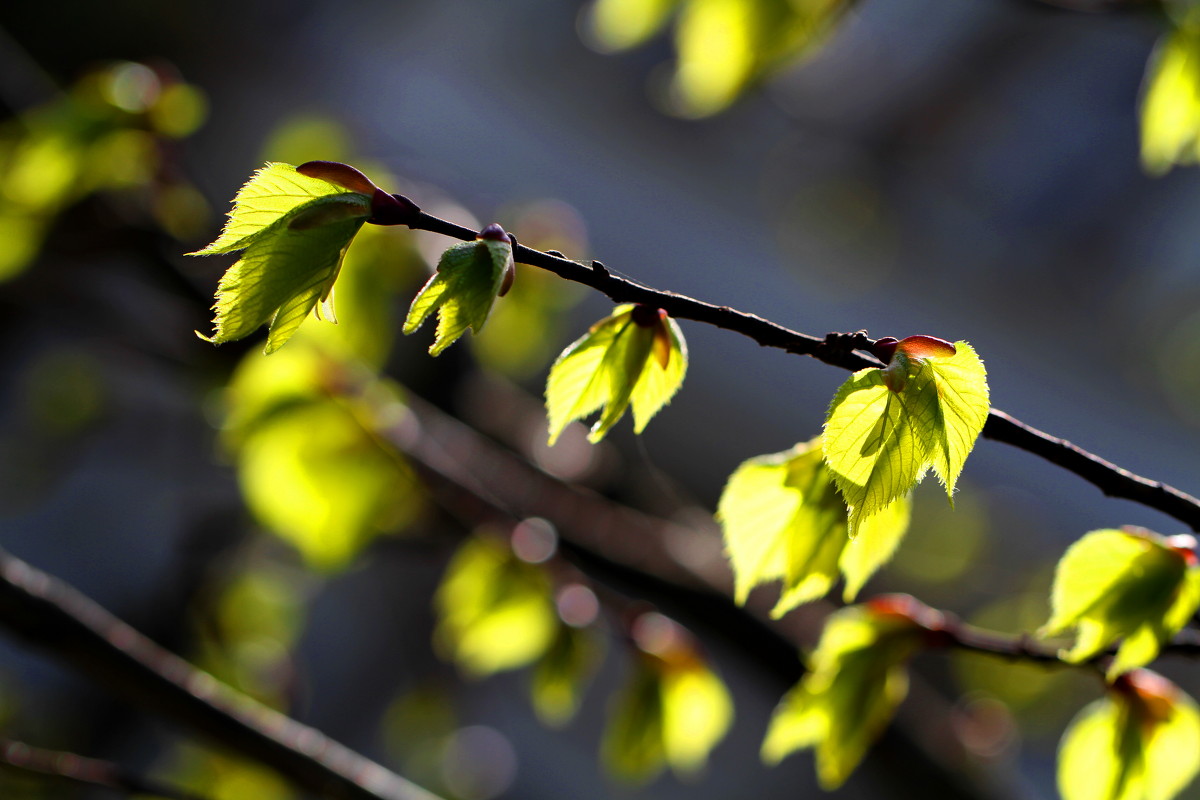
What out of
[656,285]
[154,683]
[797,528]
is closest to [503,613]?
[154,683]

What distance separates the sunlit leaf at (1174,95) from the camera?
1.59ft

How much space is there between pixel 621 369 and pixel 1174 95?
1.36 ft

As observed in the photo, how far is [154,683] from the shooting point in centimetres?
47

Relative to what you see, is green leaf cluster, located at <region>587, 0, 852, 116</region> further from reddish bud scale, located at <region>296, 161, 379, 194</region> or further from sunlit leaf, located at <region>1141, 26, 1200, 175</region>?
reddish bud scale, located at <region>296, 161, 379, 194</region>

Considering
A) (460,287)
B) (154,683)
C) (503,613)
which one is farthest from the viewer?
(503,613)

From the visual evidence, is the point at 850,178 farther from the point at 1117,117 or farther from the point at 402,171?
the point at 402,171

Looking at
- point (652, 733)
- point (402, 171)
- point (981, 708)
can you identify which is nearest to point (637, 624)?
point (652, 733)

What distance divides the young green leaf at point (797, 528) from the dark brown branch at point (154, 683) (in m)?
0.26

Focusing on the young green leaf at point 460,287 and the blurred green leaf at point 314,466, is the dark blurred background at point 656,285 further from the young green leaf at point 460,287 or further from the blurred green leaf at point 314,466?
the young green leaf at point 460,287

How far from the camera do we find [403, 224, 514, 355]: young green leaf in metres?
0.24

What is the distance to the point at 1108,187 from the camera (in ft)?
9.21

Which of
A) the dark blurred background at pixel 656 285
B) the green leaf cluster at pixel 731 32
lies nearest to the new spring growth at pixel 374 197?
the green leaf cluster at pixel 731 32

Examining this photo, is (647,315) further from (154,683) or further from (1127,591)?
(154,683)

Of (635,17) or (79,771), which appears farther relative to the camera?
(635,17)
